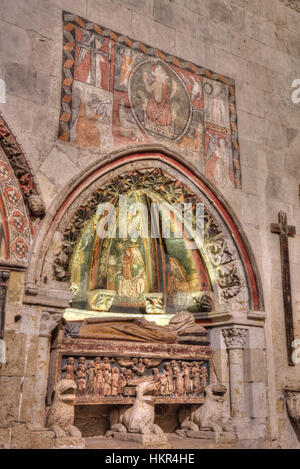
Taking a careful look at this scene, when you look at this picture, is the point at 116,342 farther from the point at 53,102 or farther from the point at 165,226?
the point at 53,102

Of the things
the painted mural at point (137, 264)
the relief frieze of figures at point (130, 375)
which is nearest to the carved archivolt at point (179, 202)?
the painted mural at point (137, 264)

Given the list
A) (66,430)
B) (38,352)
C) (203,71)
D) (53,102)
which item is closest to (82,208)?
(53,102)

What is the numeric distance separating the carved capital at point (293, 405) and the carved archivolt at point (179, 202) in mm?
1467

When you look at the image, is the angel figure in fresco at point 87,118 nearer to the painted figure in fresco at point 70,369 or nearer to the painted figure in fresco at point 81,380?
the painted figure in fresco at point 70,369

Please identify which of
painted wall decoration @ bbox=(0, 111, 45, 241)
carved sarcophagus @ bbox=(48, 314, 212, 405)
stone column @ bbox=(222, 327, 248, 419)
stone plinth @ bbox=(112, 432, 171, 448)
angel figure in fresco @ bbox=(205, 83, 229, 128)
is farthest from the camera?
angel figure in fresco @ bbox=(205, 83, 229, 128)

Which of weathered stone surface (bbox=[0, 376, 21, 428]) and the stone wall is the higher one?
the stone wall

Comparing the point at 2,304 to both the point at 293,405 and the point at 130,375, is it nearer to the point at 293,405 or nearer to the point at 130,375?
the point at 130,375

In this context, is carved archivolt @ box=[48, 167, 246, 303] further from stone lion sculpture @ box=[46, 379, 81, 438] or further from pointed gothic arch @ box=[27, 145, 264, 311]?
stone lion sculpture @ box=[46, 379, 81, 438]

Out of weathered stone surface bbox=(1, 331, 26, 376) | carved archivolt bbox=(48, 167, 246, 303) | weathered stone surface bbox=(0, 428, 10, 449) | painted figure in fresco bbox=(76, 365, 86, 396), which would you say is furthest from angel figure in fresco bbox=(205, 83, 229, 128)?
weathered stone surface bbox=(0, 428, 10, 449)

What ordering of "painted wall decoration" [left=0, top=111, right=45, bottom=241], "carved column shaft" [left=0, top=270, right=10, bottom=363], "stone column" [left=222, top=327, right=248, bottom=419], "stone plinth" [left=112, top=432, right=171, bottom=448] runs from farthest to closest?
"stone column" [left=222, top=327, right=248, bottom=419], "stone plinth" [left=112, top=432, right=171, bottom=448], "painted wall decoration" [left=0, top=111, right=45, bottom=241], "carved column shaft" [left=0, top=270, right=10, bottom=363]

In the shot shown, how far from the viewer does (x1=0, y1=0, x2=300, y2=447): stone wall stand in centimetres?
582

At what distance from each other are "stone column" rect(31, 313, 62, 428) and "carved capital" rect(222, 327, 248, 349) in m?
2.44

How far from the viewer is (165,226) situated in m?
7.84

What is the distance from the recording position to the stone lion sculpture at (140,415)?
5912 millimetres
